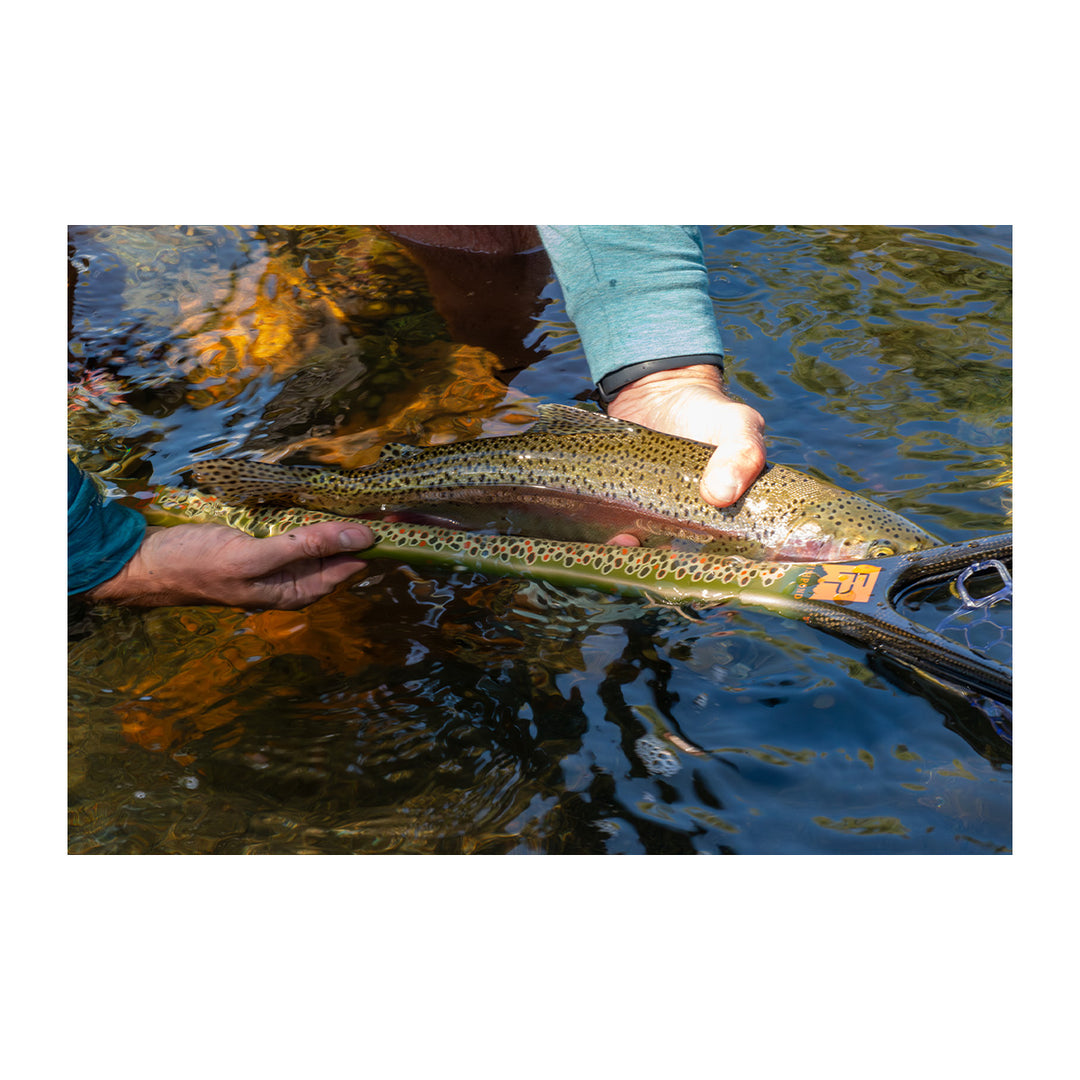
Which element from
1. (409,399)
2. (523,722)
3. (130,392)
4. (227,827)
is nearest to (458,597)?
(523,722)

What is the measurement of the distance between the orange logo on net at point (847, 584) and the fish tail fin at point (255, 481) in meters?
1.70

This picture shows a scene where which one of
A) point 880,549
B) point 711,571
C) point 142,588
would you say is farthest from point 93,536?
point 880,549

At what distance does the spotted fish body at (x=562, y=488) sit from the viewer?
2992 millimetres

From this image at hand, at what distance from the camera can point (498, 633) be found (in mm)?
2701

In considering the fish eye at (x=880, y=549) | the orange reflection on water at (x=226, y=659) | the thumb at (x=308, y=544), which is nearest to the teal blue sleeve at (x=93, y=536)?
the orange reflection on water at (x=226, y=659)

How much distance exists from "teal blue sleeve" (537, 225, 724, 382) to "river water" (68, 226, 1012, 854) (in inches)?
8.8

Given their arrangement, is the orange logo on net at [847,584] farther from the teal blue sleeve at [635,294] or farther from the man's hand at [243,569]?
the man's hand at [243,569]

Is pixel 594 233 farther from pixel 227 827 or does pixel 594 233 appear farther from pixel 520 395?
pixel 227 827

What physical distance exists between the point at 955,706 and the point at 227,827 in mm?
1804

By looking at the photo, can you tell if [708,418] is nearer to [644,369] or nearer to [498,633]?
[644,369]

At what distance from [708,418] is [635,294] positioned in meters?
0.59

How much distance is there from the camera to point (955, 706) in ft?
7.72

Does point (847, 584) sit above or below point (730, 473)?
below

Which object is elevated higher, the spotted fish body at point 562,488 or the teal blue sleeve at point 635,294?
the teal blue sleeve at point 635,294
